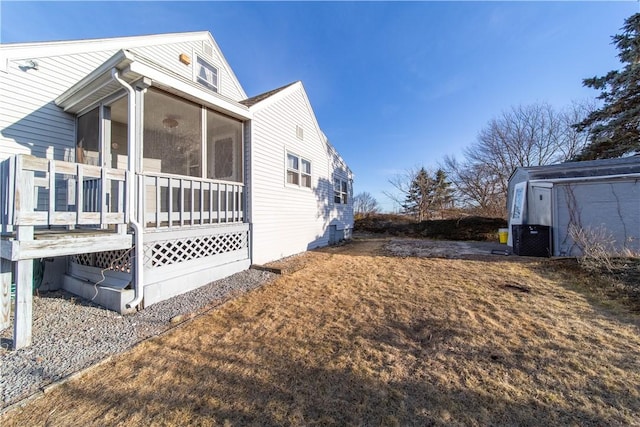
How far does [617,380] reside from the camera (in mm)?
2180

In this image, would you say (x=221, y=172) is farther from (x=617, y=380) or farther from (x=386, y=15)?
(x=386, y=15)

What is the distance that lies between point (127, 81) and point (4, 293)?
11.1ft

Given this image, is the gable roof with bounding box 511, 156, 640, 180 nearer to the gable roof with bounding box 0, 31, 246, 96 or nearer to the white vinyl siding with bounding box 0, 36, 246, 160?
the white vinyl siding with bounding box 0, 36, 246, 160

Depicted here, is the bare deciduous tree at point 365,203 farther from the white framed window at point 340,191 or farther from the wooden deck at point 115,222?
the wooden deck at point 115,222

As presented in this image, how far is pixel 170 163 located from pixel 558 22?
36.0ft

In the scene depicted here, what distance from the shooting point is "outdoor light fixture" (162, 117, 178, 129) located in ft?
16.2

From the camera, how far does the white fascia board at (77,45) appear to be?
4366 mm

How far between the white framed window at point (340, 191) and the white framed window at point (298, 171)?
249 centimetres

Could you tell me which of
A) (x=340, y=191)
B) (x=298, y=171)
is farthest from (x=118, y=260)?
(x=340, y=191)

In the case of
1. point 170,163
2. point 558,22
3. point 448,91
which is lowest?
point 170,163

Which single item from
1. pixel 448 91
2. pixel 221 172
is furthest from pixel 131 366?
pixel 448 91

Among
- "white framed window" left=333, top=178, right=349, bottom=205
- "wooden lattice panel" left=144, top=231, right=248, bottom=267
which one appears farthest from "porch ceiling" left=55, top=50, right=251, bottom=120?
"white framed window" left=333, top=178, right=349, bottom=205

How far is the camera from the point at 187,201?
490cm

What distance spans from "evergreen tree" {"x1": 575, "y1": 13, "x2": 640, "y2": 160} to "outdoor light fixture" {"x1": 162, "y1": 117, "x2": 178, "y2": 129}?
17.1 m
